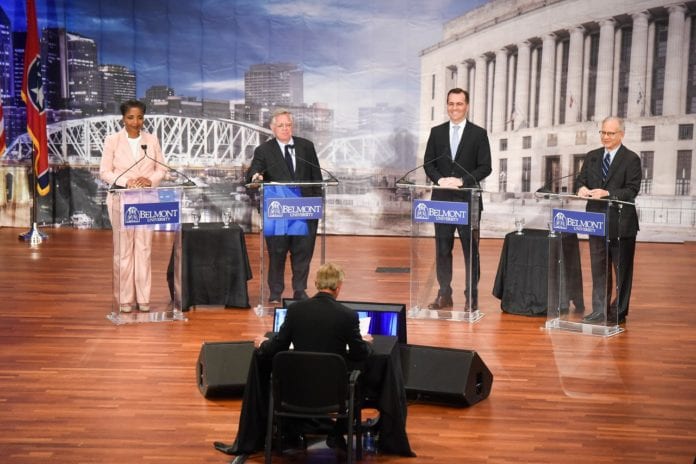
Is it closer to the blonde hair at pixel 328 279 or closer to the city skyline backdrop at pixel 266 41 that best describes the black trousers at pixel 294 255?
the blonde hair at pixel 328 279

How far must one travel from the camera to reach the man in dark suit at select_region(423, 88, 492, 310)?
7.68 m

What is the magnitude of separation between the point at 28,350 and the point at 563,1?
8.67 meters

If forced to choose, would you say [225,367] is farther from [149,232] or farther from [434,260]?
[434,260]

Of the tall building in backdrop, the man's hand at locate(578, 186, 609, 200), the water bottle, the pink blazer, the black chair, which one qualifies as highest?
the tall building in backdrop

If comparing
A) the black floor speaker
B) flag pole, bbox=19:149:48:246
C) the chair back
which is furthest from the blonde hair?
flag pole, bbox=19:149:48:246

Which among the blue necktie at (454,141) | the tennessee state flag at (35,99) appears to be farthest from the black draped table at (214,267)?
the tennessee state flag at (35,99)

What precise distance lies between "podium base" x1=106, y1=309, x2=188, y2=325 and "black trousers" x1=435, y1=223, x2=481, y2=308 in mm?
2116

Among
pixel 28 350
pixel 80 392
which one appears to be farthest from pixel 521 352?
pixel 28 350

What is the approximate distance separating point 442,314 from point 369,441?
2.96m

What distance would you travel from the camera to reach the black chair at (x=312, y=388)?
4340 millimetres

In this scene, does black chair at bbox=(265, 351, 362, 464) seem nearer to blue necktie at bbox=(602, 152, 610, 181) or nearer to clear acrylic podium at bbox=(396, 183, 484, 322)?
clear acrylic podium at bbox=(396, 183, 484, 322)

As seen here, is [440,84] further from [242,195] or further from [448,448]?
[448,448]

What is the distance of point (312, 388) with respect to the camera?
440 centimetres

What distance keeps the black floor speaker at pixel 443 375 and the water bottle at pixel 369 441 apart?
1.98 ft
